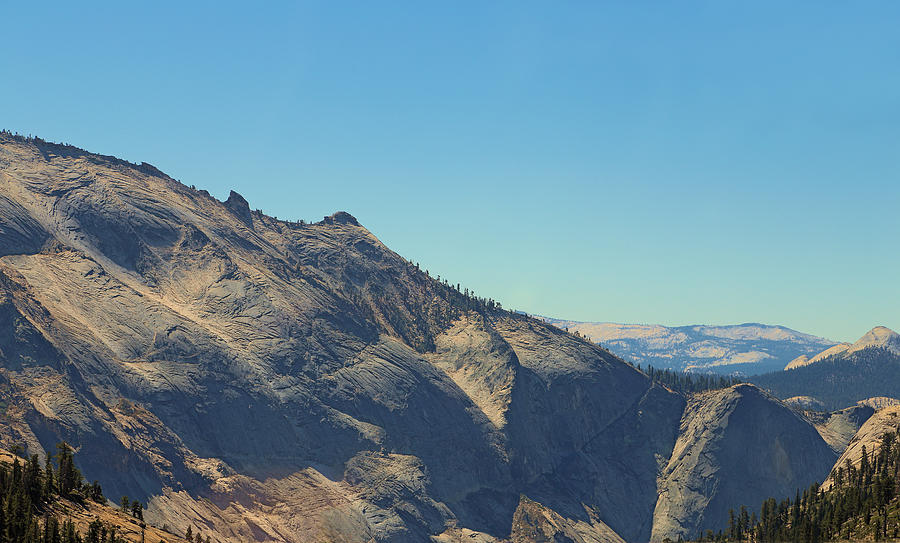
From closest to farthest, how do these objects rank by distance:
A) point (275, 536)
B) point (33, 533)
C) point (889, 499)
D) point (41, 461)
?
1. point (33, 533)
2. point (889, 499)
3. point (41, 461)
4. point (275, 536)

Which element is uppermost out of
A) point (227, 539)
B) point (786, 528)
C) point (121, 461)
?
point (786, 528)

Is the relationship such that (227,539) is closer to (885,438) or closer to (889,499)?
(889,499)

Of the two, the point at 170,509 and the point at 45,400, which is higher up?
the point at 45,400

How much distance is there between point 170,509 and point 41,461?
Result: 2942 centimetres

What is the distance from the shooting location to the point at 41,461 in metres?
172

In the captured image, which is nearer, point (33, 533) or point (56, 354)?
→ point (33, 533)

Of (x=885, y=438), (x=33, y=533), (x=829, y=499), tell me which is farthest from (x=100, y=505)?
(x=885, y=438)

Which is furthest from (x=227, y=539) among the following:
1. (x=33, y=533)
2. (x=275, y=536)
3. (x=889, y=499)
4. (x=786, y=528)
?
(x=889, y=499)

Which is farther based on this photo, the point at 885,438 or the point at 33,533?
the point at 885,438

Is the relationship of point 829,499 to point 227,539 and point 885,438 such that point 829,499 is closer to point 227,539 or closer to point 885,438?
point 885,438

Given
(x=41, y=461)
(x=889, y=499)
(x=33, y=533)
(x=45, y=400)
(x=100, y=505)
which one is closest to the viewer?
(x=33, y=533)

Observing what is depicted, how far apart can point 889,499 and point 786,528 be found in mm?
24371

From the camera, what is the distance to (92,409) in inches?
7589

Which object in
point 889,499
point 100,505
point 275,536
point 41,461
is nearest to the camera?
point 100,505
